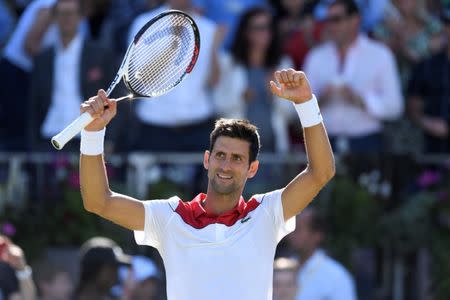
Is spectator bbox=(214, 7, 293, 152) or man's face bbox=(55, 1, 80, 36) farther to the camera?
spectator bbox=(214, 7, 293, 152)

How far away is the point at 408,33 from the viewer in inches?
505

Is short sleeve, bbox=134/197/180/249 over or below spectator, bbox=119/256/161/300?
over

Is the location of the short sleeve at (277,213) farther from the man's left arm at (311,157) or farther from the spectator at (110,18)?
the spectator at (110,18)

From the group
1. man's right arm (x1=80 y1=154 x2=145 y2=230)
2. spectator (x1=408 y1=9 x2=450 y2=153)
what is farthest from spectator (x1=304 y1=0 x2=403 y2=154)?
man's right arm (x1=80 y1=154 x2=145 y2=230)

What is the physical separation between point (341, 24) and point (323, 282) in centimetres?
255

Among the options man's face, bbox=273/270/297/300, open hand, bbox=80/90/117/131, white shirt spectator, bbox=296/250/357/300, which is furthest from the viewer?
white shirt spectator, bbox=296/250/357/300

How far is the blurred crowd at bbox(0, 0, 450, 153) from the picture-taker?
37.3ft

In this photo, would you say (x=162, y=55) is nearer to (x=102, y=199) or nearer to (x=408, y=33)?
(x=102, y=199)

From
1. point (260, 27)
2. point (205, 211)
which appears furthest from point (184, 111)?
point (205, 211)

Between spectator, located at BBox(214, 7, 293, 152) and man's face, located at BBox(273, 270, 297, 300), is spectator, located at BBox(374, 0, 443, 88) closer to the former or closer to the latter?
spectator, located at BBox(214, 7, 293, 152)

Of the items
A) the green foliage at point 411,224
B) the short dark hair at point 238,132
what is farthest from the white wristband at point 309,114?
the green foliage at point 411,224

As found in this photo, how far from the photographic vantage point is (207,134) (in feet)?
38.1

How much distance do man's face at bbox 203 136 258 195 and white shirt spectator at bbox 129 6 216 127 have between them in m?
4.90

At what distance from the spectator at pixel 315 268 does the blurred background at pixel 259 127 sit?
0.02 m
